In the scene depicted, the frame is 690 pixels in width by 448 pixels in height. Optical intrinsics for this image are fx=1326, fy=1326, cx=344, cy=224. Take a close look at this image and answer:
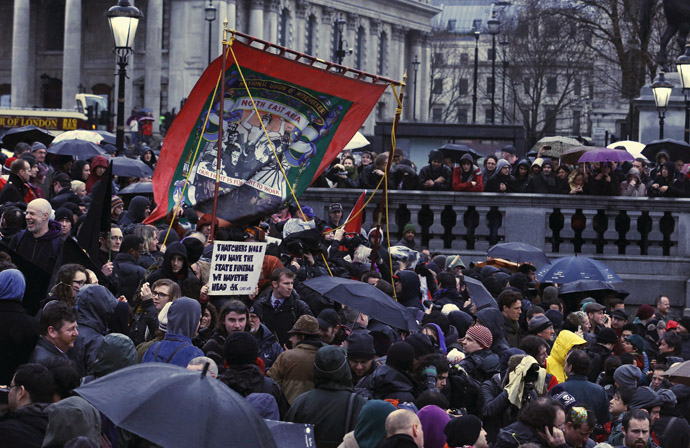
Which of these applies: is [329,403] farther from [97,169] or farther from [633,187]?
[633,187]

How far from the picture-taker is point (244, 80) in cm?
1359

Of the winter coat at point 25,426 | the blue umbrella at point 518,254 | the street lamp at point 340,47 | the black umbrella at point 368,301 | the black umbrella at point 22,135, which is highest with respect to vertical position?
the street lamp at point 340,47

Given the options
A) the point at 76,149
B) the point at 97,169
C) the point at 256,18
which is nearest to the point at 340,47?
the point at 76,149

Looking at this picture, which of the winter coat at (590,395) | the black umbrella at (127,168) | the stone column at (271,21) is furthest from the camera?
the stone column at (271,21)

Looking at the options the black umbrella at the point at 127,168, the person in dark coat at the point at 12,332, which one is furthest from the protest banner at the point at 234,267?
the black umbrella at the point at 127,168

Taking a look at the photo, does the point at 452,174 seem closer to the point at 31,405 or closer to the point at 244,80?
the point at 244,80

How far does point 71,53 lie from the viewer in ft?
250

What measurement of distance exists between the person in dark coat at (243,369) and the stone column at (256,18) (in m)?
78.8

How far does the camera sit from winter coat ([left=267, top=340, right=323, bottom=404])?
9289 mm

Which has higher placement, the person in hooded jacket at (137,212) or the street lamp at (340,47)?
the street lamp at (340,47)

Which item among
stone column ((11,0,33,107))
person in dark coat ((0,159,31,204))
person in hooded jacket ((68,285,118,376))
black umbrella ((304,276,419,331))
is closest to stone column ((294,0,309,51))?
stone column ((11,0,33,107))

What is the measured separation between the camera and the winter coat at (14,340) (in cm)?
872

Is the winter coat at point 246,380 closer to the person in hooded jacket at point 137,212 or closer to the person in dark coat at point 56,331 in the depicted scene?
the person in dark coat at point 56,331

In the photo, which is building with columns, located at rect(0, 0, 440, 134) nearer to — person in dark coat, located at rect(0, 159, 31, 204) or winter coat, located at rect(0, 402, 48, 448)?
person in dark coat, located at rect(0, 159, 31, 204)
